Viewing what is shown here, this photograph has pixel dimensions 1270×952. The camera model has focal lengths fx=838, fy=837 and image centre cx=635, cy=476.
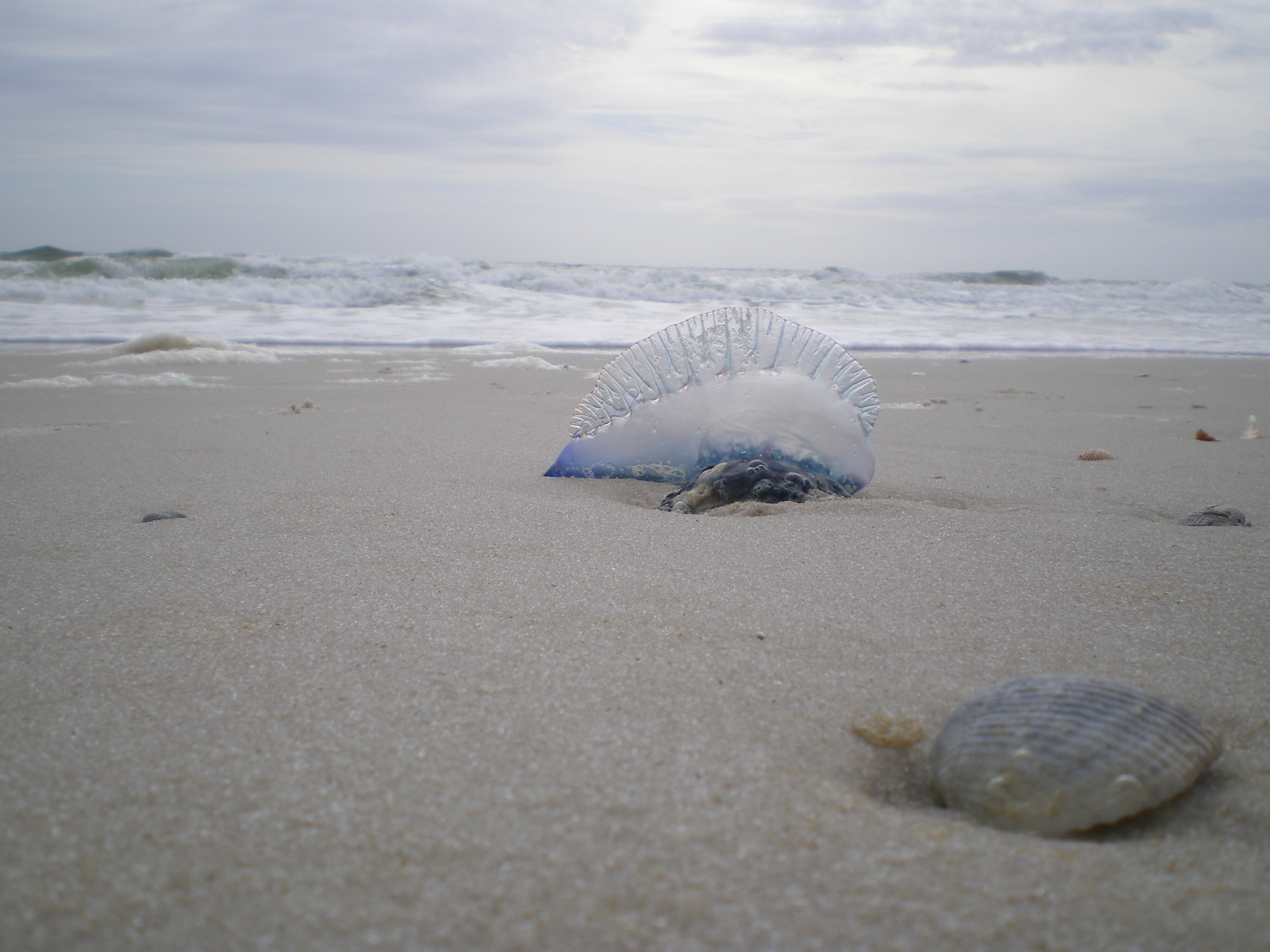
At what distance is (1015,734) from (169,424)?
12.3 feet

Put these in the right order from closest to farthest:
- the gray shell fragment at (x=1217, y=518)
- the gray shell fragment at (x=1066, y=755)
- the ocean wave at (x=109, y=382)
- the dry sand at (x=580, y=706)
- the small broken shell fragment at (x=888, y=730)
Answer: the dry sand at (x=580, y=706)
the gray shell fragment at (x=1066, y=755)
the small broken shell fragment at (x=888, y=730)
the gray shell fragment at (x=1217, y=518)
the ocean wave at (x=109, y=382)

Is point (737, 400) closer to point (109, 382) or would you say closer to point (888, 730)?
point (888, 730)

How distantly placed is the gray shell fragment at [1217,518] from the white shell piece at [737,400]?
82 centimetres

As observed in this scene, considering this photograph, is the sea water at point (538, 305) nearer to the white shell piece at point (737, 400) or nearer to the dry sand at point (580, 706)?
the white shell piece at point (737, 400)

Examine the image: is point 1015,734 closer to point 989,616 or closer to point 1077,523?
point 989,616

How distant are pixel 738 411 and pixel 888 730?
1355 millimetres

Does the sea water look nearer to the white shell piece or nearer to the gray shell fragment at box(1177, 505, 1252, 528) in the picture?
the white shell piece

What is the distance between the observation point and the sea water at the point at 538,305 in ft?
29.0

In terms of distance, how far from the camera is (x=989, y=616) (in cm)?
154

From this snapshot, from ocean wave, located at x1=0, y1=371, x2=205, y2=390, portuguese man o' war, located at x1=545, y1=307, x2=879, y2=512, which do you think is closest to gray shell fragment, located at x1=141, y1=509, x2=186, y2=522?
portuguese man o' war, located at x1=545, y1=307, x2=879, y2=512

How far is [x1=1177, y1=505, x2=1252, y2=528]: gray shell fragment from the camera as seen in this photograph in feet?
6.89

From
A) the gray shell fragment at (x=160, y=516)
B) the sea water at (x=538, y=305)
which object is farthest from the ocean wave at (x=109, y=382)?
the gray shell fragment at (x=160, y=516)

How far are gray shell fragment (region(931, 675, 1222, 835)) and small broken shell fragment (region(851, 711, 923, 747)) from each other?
0.20 ft

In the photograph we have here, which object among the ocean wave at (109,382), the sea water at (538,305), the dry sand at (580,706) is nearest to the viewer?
the dry sand at (580,706)
